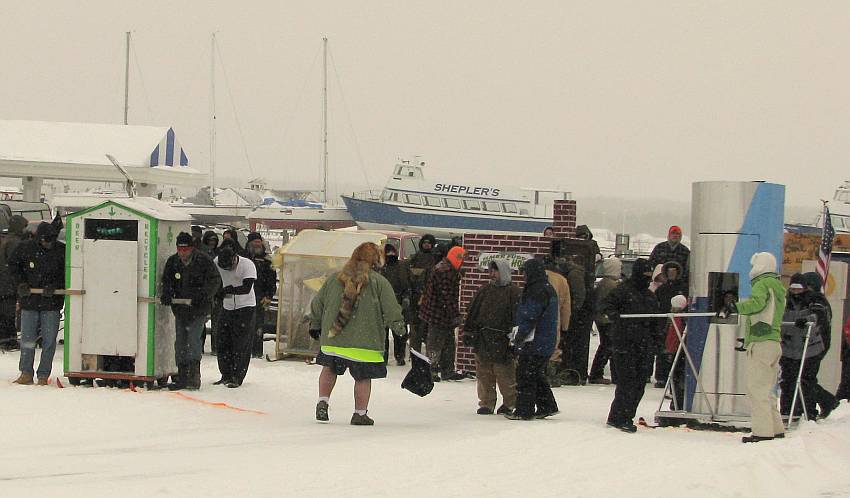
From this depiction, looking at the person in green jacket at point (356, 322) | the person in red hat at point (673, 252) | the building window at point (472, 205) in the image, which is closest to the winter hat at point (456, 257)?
the person in red hat at point (673, 252)

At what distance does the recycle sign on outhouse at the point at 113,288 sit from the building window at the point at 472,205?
6006 cm

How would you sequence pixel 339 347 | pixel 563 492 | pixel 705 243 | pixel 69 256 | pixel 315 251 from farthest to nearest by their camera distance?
pixel 315 251 < pixel 69 256 < pixel 705 243 < pixel 339 347 < pixel 563 492

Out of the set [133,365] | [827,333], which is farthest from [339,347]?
[827,333]

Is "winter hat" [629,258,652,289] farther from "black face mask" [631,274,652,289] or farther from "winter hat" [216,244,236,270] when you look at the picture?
"winter hat" [216,244,236,270]

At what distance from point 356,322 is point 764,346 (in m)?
3.35

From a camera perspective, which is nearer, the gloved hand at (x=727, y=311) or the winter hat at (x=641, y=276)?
the winter hat at (x=641, y=276)

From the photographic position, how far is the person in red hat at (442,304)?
15227 millimetres

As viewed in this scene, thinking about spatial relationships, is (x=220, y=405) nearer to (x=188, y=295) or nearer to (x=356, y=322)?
(x=188, y=295)

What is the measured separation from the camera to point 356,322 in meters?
10.7

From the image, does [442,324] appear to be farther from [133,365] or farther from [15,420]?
[15,420]

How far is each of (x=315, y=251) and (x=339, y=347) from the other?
6.87 metres

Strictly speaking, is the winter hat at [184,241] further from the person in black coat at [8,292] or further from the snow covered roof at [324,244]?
the snow covered roof at [324,244]

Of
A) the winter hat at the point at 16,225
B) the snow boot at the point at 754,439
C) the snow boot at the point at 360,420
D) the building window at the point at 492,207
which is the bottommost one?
the snow boot at the point at 360,420

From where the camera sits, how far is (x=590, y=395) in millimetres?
14742
